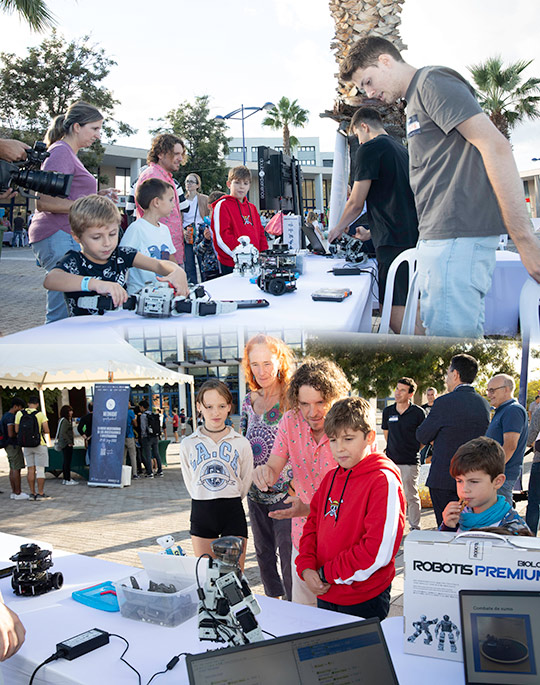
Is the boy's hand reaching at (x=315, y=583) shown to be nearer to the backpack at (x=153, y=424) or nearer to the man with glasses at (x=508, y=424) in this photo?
the man with glasses at (x=508, y=424)

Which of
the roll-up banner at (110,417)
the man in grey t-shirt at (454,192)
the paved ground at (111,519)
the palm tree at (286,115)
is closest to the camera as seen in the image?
the man in grey t-shirt at (454,192)

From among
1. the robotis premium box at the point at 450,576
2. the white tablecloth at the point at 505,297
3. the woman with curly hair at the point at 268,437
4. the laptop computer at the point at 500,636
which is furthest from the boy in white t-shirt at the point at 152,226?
the laptop computer at the point at 500,636

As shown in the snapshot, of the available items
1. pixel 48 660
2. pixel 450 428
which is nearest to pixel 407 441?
pixel 450 428

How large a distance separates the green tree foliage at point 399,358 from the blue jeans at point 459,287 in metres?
0.10

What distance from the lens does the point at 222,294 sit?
9.52ft

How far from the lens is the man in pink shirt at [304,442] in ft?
7.70

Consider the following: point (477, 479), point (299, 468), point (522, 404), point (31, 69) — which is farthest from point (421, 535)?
point (31, 69)

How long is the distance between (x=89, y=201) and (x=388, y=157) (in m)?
1.36

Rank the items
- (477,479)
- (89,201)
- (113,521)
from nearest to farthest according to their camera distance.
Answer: (477,479), (89,201), (113,521)

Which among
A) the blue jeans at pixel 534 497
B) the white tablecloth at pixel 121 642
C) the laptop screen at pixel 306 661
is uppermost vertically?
the laptop screen at pixel 306 661

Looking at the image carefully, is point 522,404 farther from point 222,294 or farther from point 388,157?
point 222,294

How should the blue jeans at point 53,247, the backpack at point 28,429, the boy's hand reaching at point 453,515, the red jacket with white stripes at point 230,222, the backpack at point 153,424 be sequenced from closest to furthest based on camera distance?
the boy's hand reaching at point 453,515 < the blue jeans at point 53,247 < the red jacket with white stripes at point 230,222 < the backpack at point 28,429 < the backpack at point 153,424

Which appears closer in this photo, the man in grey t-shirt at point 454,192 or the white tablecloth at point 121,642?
the white tablecloth at point 121,642

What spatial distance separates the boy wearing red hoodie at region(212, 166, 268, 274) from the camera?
Answer: 4531 mm
